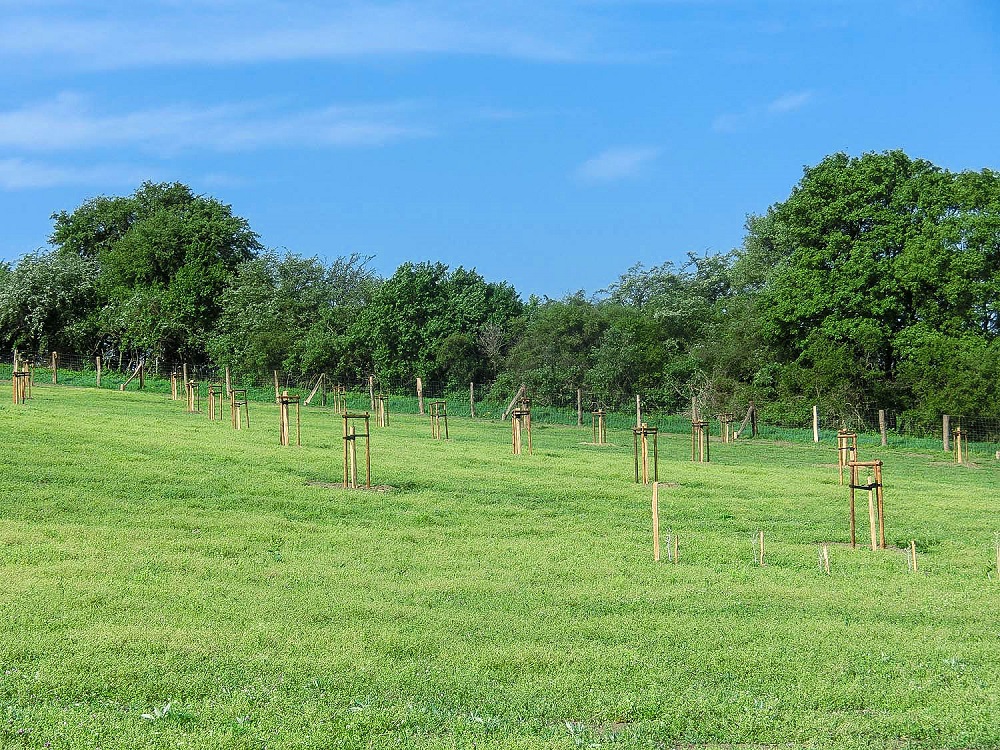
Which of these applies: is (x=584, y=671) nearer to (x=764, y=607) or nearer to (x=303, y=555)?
(x=764, y=607)

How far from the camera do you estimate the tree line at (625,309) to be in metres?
52.4

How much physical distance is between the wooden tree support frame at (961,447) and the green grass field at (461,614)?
17646mm

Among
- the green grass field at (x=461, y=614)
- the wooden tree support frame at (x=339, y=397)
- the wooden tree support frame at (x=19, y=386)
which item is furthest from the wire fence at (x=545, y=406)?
the green grass field at (x=461, y=614)

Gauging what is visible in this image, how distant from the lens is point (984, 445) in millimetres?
46750

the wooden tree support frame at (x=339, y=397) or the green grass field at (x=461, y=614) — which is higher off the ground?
the wooden tree support frame at (x=339, y=397)

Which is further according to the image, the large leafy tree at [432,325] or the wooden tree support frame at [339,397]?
the large leafy tree at [432,325]

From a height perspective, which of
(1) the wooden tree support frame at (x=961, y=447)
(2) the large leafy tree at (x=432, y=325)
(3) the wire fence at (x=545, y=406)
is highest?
(2) the large leafy tree at (x=432, y=325)

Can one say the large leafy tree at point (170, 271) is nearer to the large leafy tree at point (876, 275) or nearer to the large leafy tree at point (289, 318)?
the large leafy tree at point (289, 318)

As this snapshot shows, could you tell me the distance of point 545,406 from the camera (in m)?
62.8

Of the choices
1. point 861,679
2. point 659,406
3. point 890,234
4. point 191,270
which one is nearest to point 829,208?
point 890,234

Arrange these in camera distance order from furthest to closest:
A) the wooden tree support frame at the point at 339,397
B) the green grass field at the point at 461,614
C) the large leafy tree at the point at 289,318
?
the large leafy tree at the point at 289,318, the wooden tree support frame at the point at 339,397, the green grass field at the point at 461,614

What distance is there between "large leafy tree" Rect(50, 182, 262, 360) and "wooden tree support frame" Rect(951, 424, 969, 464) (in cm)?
4944

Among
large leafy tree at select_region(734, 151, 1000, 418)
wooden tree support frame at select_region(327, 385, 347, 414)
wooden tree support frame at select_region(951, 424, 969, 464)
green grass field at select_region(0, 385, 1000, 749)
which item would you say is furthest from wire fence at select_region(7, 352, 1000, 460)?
green grass field at select_region(0, 385, 1000, 749)

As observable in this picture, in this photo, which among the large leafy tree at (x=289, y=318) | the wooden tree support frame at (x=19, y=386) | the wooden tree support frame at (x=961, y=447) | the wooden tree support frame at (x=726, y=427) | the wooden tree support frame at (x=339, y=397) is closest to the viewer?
the wooden tree support frame at (x=19, y=386)
